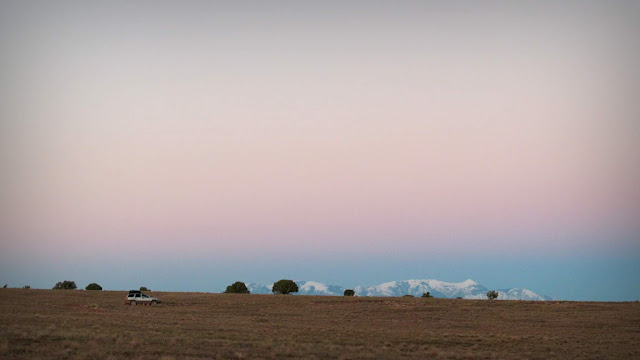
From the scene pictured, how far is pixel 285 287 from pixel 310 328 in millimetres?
50093

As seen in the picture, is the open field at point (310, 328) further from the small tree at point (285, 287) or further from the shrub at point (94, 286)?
the shrub at point (94, 286)

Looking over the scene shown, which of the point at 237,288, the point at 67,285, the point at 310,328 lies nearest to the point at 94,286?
the point at 67,285

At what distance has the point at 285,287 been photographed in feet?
311

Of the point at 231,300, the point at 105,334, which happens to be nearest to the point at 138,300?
the point at 231,300

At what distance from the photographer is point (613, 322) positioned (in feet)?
174

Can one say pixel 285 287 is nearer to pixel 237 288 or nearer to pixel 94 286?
pixel 237 288

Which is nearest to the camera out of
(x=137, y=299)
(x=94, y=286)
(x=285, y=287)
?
(x=137, y=299)

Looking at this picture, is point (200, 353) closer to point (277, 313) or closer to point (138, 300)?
point (277, 313)

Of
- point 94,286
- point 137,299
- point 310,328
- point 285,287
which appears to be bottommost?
point 310,328

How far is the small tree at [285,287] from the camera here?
94463 mm

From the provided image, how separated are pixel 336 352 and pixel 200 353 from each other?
8269mm

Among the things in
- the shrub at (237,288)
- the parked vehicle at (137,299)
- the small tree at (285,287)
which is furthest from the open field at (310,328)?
the shrub at (237,288)

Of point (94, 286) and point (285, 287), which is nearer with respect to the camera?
point (285, 287)

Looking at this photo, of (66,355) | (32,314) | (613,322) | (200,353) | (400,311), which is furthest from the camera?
(400,311)
